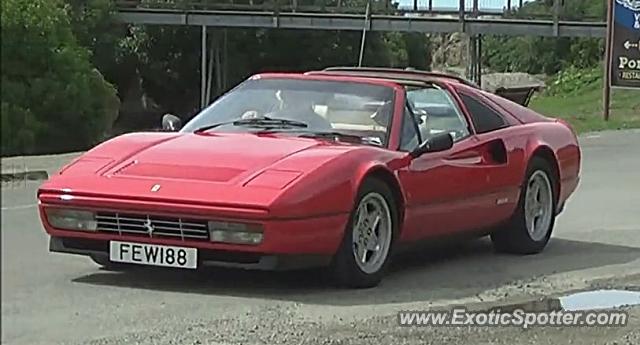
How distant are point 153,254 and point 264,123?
137 centimetres

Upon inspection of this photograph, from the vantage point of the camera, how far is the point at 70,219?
802 cm

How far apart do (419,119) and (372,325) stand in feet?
7.78

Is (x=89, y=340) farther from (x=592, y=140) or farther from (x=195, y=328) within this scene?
(x=592, y=140)

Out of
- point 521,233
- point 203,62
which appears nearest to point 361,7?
point 203,62

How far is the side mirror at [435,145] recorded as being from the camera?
8828mm

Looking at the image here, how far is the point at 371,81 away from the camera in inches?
368

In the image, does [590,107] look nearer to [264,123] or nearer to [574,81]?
[574,81]

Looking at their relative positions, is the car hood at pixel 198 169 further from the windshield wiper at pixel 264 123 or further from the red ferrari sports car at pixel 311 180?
the windshield wiper at pixel 264 123

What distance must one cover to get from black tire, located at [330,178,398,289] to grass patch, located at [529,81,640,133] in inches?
773

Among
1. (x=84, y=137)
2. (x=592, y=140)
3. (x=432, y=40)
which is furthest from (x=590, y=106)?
(x=84, y=137)

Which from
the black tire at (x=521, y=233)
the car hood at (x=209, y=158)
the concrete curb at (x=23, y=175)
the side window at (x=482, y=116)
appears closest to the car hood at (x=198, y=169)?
the car hood at (x=209, y=158)

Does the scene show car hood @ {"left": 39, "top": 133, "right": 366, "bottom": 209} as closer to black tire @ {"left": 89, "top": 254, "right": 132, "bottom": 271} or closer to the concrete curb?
black tire @ {"left": 89, "top": 254, "right": 132, "bottom": 271}

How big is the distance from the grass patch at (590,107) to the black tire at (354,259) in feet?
64.4

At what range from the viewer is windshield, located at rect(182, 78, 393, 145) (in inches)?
349
